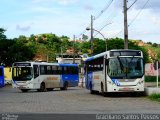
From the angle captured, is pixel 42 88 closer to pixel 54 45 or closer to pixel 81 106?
pixel 81 106

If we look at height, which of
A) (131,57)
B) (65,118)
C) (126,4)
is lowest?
(65,118)

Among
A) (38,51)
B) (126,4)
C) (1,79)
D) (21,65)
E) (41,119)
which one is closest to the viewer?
(41,119)

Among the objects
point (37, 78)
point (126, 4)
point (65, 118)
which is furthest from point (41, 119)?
point (37, 78)

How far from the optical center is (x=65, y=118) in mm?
16484

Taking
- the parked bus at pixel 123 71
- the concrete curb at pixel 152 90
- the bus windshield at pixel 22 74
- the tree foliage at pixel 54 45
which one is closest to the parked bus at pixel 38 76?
the bus windshield at pixel 22 74

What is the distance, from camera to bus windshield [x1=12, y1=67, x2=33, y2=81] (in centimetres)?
4684

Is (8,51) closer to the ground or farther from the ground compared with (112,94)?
farther from the ground

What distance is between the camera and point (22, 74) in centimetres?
4700

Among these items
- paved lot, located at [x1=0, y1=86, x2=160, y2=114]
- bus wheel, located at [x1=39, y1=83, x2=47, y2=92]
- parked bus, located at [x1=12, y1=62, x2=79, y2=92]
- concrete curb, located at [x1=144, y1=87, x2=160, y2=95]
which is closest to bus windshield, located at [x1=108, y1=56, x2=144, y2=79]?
concrete curb, located at [x1=144, y1=87, x2=160, y2=95]

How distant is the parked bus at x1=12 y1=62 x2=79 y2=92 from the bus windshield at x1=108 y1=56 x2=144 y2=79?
1588 centimetres

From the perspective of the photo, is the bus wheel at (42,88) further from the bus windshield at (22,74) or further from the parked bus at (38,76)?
the bus windshield at (22,74)

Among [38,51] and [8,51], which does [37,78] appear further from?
[38,51]

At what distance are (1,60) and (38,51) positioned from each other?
45882 mm

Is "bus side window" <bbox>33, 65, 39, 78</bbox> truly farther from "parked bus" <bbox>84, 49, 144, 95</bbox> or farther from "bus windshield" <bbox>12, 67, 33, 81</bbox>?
"parked bus" <bbox>84, 49, 144, 95</bbox>
